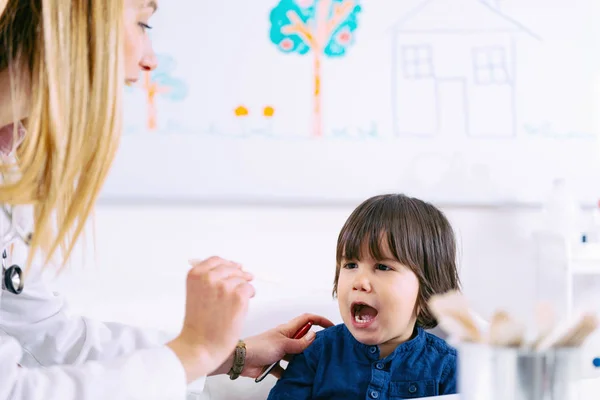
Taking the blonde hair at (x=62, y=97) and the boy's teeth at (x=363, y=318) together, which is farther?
the boy's teeth at (x=363, y=318)

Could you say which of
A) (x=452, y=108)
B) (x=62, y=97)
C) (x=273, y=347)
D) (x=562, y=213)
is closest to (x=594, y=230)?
(x=562, y=213)

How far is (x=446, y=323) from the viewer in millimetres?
553

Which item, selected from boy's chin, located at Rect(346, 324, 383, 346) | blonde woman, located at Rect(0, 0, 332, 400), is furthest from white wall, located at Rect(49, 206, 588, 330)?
blonde woman, located at Rect(0, 0, 332, 400)

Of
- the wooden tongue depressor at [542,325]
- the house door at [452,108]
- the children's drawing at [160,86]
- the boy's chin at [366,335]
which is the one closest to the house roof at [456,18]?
the house door at [452,108]

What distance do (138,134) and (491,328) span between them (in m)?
1.39

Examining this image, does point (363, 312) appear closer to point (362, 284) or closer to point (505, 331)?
point (362, 284)

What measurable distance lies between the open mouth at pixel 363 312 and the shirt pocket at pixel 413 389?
118 millimetres

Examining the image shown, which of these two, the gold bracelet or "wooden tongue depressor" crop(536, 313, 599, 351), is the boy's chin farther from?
"wooden tongue depressor" crop(536, 313, 599, 351)

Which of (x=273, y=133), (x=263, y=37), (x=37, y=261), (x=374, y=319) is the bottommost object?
(x=374, y=319)

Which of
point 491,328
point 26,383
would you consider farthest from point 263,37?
point 491,328

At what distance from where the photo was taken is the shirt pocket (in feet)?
3.69

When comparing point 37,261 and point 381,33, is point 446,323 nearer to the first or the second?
point 37,261

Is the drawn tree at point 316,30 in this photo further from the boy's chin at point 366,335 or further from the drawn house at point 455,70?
the boy's chin at point 366,335

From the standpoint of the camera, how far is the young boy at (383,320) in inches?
45.2
